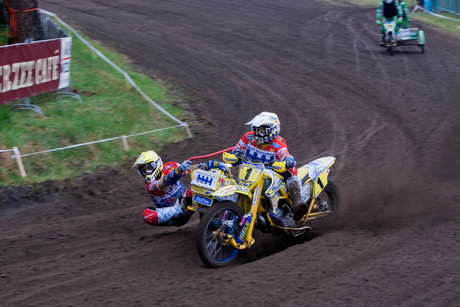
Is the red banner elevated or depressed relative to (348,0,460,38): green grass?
depressed

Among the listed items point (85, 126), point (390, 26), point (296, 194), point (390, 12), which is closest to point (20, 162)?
point (85, 126)

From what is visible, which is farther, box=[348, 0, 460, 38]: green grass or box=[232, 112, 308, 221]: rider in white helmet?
box=[348, 0, 460, 38]: green grass

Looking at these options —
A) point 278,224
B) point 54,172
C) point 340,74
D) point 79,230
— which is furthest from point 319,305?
point 340,74

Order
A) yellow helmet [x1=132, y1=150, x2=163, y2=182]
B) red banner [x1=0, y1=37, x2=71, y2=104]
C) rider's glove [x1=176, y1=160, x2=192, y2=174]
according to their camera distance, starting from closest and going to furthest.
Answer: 1. rider's glove [x1=176, y1=160, x2=192, y2=174]
2. yellow helmet [x1=132, y1=150, x2=163, y2=182]
3. red banner [x1=0, y1=37, x2=71, y2=104]

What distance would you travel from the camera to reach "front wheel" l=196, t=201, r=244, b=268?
19.3 feet

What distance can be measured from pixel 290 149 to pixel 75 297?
718 cm

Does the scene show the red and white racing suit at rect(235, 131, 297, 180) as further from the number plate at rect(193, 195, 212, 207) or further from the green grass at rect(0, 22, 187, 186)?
the green grass at rect(0, 22, 187, 186)

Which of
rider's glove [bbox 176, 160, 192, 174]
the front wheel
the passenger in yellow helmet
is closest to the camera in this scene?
the front wheel

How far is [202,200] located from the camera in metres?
6.17

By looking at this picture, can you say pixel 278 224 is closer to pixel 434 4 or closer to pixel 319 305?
pixel 319 305

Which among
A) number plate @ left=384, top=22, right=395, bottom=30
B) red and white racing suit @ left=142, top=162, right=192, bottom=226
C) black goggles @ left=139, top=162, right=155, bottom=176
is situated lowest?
red and white racing suit @ left=142, top=162, right=192, bottom=226

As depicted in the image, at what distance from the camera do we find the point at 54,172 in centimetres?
973

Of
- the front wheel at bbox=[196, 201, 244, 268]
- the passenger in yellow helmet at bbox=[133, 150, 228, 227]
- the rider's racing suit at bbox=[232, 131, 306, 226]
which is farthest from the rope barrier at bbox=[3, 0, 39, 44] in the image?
the front wheel at bbox=[196, 201, 244, 268]

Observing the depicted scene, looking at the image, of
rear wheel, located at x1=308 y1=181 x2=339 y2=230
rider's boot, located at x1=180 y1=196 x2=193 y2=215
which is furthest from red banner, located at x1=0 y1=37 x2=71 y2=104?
rear wheel, located at x1=308 y1=181 x2=339 y2=230
